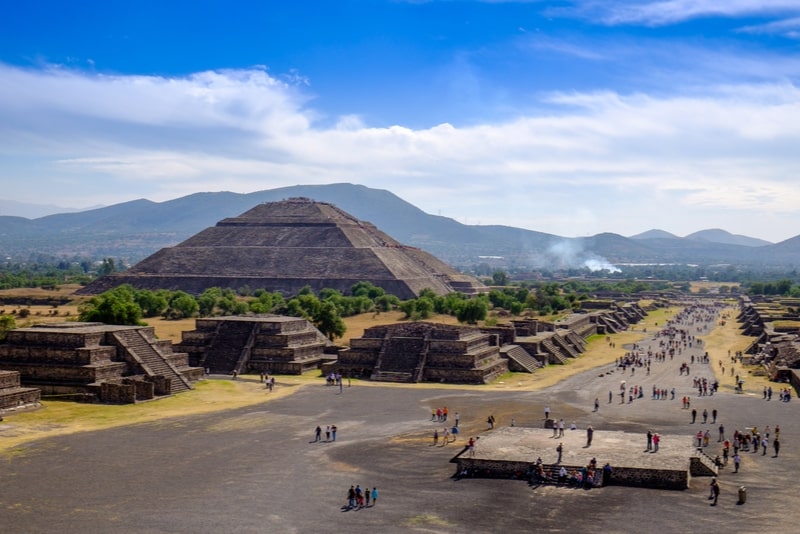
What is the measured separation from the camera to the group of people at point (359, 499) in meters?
29.0

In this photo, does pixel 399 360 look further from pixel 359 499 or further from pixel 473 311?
pixel 473 311

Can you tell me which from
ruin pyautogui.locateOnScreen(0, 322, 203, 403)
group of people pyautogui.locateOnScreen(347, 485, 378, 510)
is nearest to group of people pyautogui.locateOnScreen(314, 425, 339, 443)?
group of people pyautogui.locateOnScreen(347, 485, 378, 510)

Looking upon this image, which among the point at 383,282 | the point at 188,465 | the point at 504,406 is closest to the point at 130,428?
the point at 188,465

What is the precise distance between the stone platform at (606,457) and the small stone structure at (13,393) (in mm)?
24076

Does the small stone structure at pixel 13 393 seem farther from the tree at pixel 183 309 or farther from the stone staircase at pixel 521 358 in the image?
the tree at pixel 183 309

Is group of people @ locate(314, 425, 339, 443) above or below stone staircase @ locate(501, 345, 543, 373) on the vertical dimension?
below

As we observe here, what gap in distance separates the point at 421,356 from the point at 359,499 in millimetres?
31792

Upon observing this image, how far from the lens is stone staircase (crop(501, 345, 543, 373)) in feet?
219

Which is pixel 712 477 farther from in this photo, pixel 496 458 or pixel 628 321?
pixel 628 321

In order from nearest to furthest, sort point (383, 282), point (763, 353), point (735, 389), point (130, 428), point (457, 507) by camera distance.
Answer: point (457, 507) → point (130, 428) → point (735, 389) → point (763, 353) → point (383, 282)

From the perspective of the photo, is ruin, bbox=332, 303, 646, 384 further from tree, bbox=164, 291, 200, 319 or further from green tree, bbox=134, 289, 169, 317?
green tree, bbox=134, 289, 169, 317

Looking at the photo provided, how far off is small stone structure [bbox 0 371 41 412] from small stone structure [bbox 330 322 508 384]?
22.2 meters

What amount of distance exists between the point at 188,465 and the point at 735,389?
127ft

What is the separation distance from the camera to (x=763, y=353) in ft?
246
